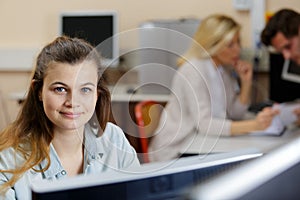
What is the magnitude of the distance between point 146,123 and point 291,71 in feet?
8.07

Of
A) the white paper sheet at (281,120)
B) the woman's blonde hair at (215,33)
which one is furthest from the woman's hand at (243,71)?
the woman's blonde hair at (215,33)

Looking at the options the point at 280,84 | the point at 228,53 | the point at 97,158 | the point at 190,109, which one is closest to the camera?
the point at 97,158

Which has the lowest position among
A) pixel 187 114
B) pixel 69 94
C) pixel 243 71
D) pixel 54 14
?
pixel 243 71

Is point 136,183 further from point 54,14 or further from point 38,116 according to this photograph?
point 54,14

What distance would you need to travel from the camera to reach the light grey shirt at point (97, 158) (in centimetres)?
73

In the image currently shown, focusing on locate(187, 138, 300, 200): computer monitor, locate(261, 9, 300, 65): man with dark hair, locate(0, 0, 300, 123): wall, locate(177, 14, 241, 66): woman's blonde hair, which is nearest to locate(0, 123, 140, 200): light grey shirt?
locate(187, 138, 300, 200): computer monitor

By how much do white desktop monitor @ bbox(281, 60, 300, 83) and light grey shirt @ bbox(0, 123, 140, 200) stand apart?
2404 millimetres

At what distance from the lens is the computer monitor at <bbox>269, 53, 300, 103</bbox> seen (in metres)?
3.13

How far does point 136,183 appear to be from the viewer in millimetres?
608

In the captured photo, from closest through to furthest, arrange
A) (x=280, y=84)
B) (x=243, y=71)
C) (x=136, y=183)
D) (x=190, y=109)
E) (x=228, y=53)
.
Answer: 1. (x=136, y=183)
2. (x=190, y=109)
3. (x=228, y=53)
4. (x=243, y=71)
5. (x=280, y=84)

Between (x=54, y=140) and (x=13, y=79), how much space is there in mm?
3347

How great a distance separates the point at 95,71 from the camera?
0.76 metres

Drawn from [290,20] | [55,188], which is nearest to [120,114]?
[55,188]

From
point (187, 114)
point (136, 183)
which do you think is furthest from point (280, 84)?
point (136, 183)
